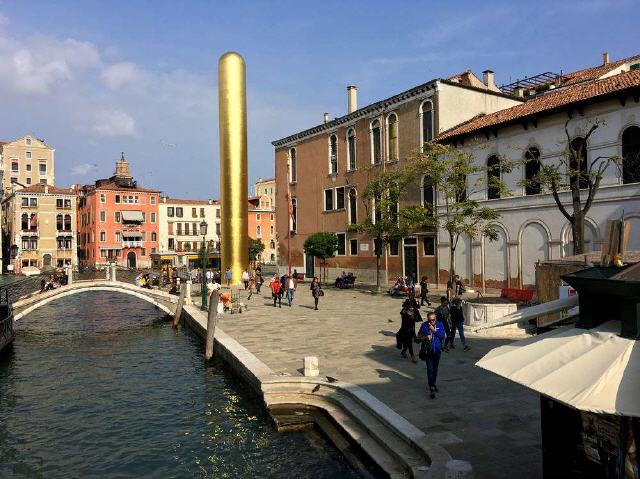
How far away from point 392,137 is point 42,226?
53196mm

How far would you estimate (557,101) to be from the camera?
24.0m

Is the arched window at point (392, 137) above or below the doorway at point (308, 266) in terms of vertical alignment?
above

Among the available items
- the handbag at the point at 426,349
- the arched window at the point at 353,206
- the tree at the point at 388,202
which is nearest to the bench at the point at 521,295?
the tree at the point at 388,202

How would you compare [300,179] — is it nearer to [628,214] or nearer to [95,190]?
[628,214]

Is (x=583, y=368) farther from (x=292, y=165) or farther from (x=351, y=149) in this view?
(x=292, y=165)

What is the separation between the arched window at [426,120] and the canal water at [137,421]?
60.9ft

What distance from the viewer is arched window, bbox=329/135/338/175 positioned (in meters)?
39.6

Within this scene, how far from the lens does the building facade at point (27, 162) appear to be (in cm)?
7881

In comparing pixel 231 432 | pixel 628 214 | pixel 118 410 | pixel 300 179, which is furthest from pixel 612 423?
pixel 300 179

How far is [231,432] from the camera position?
35.7 ft

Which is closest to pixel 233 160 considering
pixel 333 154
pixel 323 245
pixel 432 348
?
pixel 323 245

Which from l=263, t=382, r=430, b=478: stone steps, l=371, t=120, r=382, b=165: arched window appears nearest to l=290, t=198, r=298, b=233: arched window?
l=371, t=120, r=382, b=165: arched window

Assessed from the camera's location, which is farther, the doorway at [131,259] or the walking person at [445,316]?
the doorway at [131,259]

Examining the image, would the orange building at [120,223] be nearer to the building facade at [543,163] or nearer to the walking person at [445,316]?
the building facade at [543,163]
